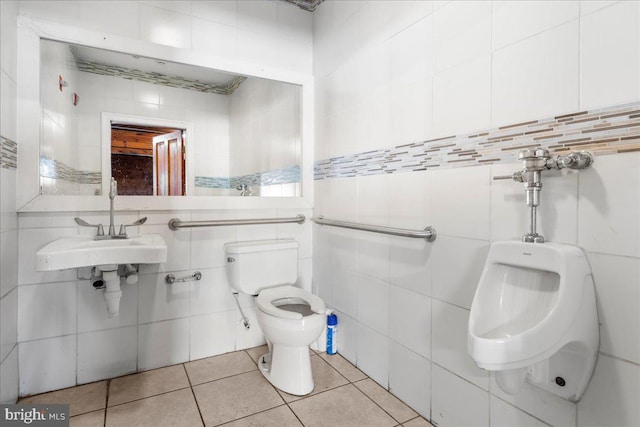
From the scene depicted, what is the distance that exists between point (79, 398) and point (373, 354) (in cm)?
147

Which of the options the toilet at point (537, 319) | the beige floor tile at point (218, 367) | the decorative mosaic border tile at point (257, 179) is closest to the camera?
the toilet at point (537, 319)

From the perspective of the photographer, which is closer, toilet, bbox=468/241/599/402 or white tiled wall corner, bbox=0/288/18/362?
toilet, bbox=468/241/599/402

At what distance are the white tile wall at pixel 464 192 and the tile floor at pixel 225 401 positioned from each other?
0.44 feet

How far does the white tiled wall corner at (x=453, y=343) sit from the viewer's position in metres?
1.31

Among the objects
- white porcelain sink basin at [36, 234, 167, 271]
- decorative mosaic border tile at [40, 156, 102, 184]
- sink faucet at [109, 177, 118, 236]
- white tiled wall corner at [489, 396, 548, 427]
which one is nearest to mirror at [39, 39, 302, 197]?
decorative mosaic border tile at [40, 156, 102, 184]

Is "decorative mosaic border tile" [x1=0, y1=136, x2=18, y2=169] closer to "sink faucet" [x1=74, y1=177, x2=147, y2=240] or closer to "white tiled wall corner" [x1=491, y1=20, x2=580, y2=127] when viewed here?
"sink faucet" [x1=74, y1=177, x2=147, y2=240]

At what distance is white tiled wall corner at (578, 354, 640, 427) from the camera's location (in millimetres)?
900

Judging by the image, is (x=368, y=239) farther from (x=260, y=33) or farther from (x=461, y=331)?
(x=260, y=33)

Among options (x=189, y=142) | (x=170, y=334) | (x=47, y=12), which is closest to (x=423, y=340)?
(x=170, y=334)

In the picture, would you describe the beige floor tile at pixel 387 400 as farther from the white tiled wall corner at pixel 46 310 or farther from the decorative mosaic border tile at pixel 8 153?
the decorative mosaic border tile at pixel 8 153

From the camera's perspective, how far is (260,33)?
217 cm

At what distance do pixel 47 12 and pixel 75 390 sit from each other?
6.13 ft

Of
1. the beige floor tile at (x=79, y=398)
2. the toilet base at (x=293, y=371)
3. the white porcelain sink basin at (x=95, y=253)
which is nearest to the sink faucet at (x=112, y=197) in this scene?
the white porcelain sink basin at (x=95, y=253)

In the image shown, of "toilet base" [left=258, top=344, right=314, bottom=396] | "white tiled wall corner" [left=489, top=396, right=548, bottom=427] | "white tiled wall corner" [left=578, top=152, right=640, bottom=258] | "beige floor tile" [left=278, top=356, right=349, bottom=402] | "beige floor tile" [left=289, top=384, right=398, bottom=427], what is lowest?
"beige floor tile" [left=289, top=384, right=398, bottom=427]
